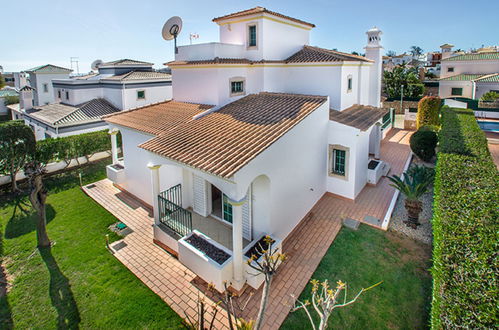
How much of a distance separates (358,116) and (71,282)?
50.8 ft

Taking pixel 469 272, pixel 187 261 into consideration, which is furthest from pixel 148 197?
pixel 469 272

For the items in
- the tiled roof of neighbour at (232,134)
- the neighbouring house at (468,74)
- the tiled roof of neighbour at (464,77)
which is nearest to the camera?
the tiled roof of neighbour at (232,134)

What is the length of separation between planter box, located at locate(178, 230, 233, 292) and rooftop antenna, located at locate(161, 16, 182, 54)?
16119mm

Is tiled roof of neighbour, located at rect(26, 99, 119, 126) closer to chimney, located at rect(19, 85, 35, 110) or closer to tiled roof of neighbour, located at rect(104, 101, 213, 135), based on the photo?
tiled roof of neighbour, located at rect(104, 101, 213, 135)

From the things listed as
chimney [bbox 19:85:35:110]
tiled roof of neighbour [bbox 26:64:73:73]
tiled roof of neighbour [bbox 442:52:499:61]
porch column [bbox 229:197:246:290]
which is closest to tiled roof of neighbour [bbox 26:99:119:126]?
chimney [bbox 19:85:35:110]

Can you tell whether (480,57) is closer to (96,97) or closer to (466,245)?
(466,245)

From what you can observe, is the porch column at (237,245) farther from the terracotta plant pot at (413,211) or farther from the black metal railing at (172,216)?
the terracotta plant pot at (413,211)

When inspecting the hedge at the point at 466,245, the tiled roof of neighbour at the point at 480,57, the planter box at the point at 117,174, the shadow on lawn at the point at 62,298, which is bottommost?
the shadow on lawn at the point at 62,298

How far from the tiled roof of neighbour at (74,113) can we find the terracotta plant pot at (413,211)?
23.7 metres

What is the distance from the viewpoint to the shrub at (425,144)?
64.5 feet

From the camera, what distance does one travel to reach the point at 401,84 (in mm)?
46219

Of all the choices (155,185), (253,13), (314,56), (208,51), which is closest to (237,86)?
(208,51)

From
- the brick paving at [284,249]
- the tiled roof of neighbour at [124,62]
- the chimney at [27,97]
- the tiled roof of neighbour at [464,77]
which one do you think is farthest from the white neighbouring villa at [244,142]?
the tiled roof of neighbour at [464,77]

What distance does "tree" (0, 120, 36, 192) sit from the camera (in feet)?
53.7
